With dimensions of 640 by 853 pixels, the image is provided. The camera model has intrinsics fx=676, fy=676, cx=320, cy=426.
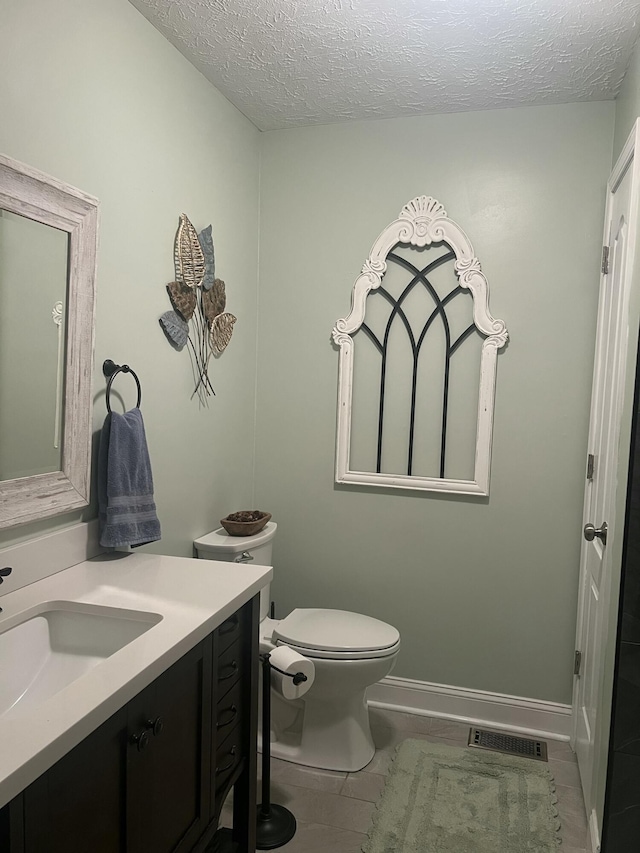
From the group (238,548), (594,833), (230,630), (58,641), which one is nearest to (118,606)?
(58,641)

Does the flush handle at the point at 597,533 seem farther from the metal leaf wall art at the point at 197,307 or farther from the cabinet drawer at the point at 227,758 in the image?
the metal leaf wall art at the point at 197,307

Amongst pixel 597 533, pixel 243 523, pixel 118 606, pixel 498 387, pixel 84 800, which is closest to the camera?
pixel 84 800

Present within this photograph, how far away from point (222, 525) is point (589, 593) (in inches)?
55.1

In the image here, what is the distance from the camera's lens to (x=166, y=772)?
4.65ft

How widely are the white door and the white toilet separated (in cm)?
69

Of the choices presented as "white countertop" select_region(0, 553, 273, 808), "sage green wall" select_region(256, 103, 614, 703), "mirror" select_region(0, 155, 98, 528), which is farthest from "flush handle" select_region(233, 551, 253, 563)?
"mirror" select_region(0, 155, 98, 528)

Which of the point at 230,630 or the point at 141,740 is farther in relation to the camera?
the point at 230,630

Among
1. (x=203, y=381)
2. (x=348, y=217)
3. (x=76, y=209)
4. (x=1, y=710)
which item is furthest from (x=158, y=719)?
(x=348, y=217)

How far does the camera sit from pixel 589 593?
248 centimetres

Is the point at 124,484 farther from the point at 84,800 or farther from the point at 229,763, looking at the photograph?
the point at 84,800

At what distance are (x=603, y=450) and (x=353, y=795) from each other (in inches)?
57.4

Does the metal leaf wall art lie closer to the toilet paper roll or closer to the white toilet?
the white toilet

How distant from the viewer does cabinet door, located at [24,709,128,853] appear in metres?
1.02

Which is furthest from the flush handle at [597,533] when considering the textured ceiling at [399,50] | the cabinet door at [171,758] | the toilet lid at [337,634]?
the textured ceiling at [399,50]
